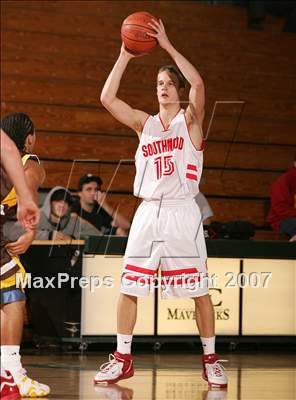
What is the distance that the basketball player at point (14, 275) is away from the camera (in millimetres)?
4699

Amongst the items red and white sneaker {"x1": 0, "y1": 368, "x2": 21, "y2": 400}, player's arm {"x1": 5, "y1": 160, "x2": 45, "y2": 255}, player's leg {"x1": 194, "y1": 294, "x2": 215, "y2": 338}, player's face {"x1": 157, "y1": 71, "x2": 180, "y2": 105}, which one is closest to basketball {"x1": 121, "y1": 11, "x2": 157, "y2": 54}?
player's face {"x1": 157, "y1": 71, "x2": 180, "y2": 105}

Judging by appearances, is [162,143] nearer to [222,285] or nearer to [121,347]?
[121,347]

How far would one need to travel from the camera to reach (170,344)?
853 centimetres

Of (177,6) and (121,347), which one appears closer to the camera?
(121,347)

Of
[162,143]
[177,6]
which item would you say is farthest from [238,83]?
[162,143]

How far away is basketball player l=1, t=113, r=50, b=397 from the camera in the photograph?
4.70m

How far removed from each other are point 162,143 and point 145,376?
158 centimetres

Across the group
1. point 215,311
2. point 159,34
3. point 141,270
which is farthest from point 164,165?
point 215,311

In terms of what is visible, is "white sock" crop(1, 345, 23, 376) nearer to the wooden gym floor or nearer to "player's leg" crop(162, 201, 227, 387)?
the wooden gym floor

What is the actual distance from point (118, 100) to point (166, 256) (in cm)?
100

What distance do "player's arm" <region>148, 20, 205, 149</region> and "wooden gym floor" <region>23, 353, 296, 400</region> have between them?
149cm

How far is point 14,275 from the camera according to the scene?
4.72 meters

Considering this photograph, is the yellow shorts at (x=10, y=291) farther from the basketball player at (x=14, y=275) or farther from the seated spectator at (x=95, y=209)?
the seated spectator at (x=95, y=209)

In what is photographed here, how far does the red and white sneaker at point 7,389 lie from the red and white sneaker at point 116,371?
47.0 inches
